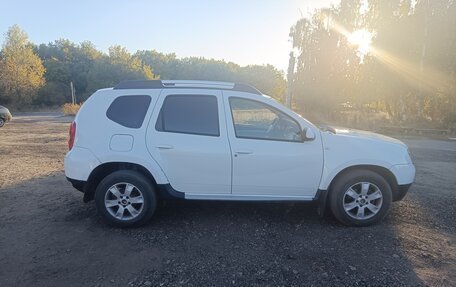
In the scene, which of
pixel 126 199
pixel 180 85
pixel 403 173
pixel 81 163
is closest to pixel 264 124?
pixel 180 85

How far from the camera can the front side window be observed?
4.25 metres

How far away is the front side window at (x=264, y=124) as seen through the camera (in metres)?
4.25

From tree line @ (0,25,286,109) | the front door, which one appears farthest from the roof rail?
tree line @ (0,25,286,109)

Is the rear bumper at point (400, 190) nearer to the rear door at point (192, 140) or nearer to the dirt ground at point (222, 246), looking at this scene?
the dirt ground at point (222, 246)

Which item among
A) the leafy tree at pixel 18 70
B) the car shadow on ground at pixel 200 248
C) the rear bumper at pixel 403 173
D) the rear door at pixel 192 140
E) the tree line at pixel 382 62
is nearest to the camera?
the car shadow on ground at pixel 200 248

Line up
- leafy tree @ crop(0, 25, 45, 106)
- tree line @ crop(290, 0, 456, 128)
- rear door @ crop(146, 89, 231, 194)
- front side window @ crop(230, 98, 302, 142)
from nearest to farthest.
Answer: rear door @ crop(146, 89, 231, 194)
front side window @ crop(230, 98, 302, 142)
tree line @ crop(290, 0, 456, 128)
leafy tree @ crop(0, 25, 45, 106)

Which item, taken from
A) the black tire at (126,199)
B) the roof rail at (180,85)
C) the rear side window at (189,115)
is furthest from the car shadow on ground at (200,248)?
the roof rail at (180,85)

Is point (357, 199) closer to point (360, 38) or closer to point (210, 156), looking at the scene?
point (210, 156)

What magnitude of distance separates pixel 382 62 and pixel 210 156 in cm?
2187

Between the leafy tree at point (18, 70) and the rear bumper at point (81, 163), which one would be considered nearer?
the rear bumper at point (81, 163)

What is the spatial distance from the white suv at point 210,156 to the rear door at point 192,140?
13 mm

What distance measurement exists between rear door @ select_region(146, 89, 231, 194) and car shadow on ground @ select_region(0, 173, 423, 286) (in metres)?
0.66

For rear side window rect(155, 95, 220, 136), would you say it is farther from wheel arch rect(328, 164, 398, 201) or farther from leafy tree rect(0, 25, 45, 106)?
leafy tree rect(0, 25, 45, 106)

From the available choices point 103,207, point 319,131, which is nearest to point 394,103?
point 319,131
